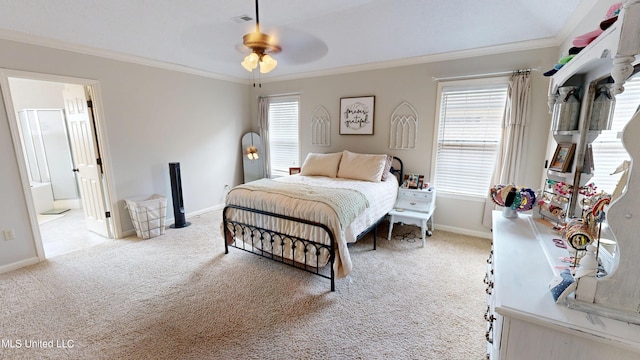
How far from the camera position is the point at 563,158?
1.67 m

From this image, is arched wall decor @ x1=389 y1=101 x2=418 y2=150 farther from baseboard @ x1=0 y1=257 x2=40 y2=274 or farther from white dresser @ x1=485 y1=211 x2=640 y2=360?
baseboard @ x1=0 y1=257 x2=40 y2=274

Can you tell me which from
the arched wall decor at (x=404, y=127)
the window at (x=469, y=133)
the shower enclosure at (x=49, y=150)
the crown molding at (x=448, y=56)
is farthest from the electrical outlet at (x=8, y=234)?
the window at (x=469, y=133)

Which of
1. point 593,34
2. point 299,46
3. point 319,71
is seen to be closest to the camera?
point 593,34

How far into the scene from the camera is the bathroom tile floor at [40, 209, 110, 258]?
10.8ft

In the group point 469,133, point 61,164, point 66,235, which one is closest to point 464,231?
point 469,133

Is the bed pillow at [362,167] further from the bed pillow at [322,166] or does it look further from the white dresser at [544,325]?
the white dresser at [544,325]

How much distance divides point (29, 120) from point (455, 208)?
7.72m

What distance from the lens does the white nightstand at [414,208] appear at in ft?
A: 10.8

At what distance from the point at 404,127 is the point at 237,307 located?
3.18 m

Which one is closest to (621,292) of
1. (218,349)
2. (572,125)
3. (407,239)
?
(572,125)

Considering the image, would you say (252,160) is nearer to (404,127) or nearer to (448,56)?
(404,127)

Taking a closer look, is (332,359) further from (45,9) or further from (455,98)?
(45,9)

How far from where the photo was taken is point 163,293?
2.36 meters

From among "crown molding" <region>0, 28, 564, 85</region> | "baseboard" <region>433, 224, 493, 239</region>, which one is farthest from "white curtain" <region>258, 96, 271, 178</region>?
"baseboard" <region>433, 224, 493, 239</region>
